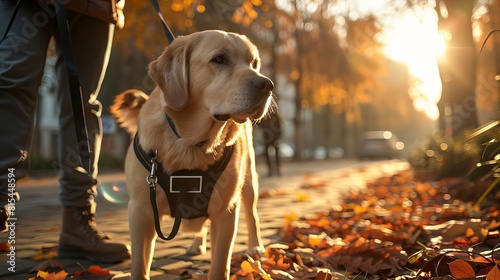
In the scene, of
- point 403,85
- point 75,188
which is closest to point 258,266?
point 75,188

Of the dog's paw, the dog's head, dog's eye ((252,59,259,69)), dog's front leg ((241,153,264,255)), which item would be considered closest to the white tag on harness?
the dog's head

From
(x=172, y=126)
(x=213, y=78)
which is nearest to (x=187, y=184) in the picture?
(x=172, y=126)

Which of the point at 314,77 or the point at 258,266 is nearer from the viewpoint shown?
the point at 258,266

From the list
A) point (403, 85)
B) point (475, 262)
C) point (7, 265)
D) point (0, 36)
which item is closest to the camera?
point (475, 262)

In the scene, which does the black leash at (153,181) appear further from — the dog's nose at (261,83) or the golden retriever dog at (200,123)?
the dog's nose at (261,83)

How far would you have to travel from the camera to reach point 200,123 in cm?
272

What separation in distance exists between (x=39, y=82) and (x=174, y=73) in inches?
36.9

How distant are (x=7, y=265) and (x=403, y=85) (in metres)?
Answer: 37.4

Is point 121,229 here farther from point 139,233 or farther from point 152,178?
point 152,178

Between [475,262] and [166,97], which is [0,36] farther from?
[475,262]

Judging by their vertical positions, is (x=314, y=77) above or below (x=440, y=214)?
above

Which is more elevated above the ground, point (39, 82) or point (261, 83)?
point (39, 82)

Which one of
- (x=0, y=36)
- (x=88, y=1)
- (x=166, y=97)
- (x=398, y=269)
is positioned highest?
(x=88, y=1)

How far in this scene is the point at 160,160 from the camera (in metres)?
2.66
